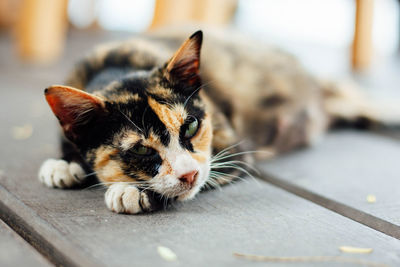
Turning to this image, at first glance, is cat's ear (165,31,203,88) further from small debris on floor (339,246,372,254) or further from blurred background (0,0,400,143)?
blurred background (0,0,400,143)

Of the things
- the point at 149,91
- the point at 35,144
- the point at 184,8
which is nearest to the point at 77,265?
the point at 149,91

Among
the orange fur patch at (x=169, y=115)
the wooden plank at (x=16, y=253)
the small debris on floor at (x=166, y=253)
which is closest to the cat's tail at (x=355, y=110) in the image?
the orange fur patch at (x=169, y=115)

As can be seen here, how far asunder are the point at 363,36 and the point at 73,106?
13.3 ft

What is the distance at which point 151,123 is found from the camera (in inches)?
60.5

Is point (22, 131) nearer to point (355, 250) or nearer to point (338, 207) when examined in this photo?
point (338, 207)

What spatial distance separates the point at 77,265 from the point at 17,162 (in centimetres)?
102

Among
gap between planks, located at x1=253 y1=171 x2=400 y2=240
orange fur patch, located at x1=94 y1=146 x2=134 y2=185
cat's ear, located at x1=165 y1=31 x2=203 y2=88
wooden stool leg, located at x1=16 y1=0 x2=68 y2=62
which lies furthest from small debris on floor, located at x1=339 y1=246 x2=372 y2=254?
wooden stool leg, located at x1=16 y1=0 x2=68 y2=62

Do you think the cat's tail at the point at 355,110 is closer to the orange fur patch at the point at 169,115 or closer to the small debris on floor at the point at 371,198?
the small debris on floor at the point at 371,198

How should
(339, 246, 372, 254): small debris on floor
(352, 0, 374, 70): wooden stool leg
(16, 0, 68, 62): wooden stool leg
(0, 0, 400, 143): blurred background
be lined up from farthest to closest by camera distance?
(352, 0, 374, 70): wooden stool leg
(16, 0, 68, 62): wooden stool leg
(0, 0, 400, 143): blurred background
(339, 246, 372, 254): small debris on floor

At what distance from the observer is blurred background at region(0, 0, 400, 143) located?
12.3ft

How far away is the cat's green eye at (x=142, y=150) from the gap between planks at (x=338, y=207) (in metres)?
0.64

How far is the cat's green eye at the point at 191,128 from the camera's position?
1613mm

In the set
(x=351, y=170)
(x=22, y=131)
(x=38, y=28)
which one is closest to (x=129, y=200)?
(x=351, y=170)

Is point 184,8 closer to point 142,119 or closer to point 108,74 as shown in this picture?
point 108,74
